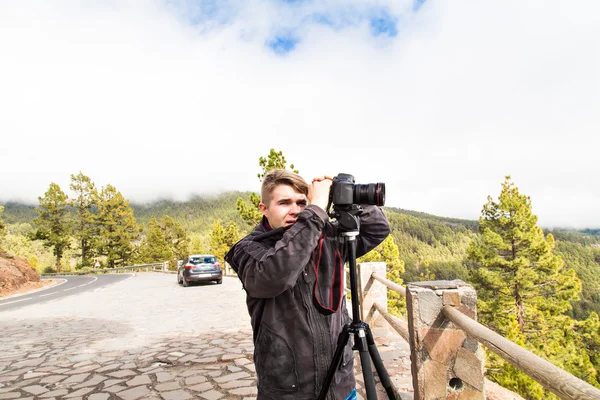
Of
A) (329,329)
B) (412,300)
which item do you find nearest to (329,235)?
(329,329)

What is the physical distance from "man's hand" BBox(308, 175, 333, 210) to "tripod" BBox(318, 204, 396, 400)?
0.07 m

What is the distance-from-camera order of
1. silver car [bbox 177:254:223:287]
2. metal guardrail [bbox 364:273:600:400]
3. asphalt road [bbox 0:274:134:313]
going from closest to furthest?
metal guardrail [bbox 364:273:600:400], asphalt road [bbox 0:274:134:313], silver car [bbox 177:254:223:287]

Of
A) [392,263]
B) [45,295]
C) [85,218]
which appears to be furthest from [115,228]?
[392,263]

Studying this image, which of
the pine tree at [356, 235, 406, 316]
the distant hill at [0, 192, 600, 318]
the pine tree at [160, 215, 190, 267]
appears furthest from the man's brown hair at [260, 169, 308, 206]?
the distant hill at [0, 192, 600, 318]

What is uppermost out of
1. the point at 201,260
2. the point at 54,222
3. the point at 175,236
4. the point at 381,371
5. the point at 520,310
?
the point at 54,222

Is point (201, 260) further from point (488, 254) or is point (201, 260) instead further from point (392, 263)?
point (392, 263)

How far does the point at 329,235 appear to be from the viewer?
174 cm

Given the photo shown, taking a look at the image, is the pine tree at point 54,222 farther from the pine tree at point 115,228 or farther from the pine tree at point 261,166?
the pine tree at point 261,166

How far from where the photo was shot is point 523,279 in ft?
79.7

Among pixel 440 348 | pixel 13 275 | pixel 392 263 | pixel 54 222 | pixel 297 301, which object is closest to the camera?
pixel 297 301

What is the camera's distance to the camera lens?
5.48 feet

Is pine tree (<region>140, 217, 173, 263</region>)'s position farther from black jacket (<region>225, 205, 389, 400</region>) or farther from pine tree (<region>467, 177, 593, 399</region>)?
black jacket (<region>225, 205, 389, 400</region>)

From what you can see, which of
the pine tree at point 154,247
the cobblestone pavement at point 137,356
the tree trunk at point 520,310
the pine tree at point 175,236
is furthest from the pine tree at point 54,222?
the tree trunk at point 520,310

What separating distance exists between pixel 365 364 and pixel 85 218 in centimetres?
4962
